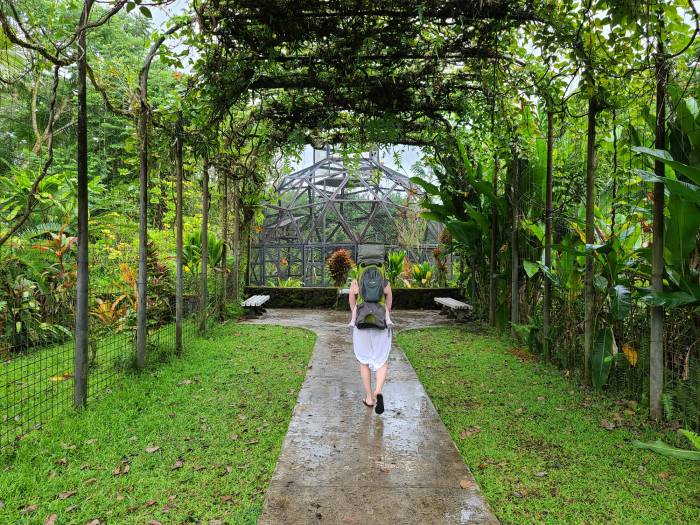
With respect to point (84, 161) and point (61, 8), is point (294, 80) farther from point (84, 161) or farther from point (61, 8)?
point (84, 161)

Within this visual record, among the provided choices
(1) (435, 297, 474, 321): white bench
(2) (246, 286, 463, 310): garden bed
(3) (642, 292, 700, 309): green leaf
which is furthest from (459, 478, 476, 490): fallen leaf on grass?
(2) (246, 286, 463, 310): garden bed

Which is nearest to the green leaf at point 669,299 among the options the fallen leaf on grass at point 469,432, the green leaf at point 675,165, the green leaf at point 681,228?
the green leaf at point 681,228

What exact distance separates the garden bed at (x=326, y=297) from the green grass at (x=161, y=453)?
7.04 meters

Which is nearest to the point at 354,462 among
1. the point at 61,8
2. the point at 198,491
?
the point at 198,491

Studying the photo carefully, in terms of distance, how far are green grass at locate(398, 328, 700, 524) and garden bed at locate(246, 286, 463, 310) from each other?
6572 millimetres

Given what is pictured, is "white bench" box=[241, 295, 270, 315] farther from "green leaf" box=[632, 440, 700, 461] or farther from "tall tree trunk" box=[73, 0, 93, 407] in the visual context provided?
"green leaf" box=[632, 440, 700, 461]

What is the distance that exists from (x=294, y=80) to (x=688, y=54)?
5.03 metres

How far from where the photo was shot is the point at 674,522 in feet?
8.95

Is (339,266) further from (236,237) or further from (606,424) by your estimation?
(606,424)

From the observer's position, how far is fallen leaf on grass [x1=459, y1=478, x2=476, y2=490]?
3.11 meters

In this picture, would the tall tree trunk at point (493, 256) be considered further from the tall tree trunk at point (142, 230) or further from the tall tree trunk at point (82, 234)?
the tall tree trunk at point (82, 234)

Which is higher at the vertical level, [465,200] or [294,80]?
[294,80]

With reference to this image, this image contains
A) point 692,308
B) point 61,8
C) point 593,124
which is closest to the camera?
point 692,308

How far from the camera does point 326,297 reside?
1307 cm
